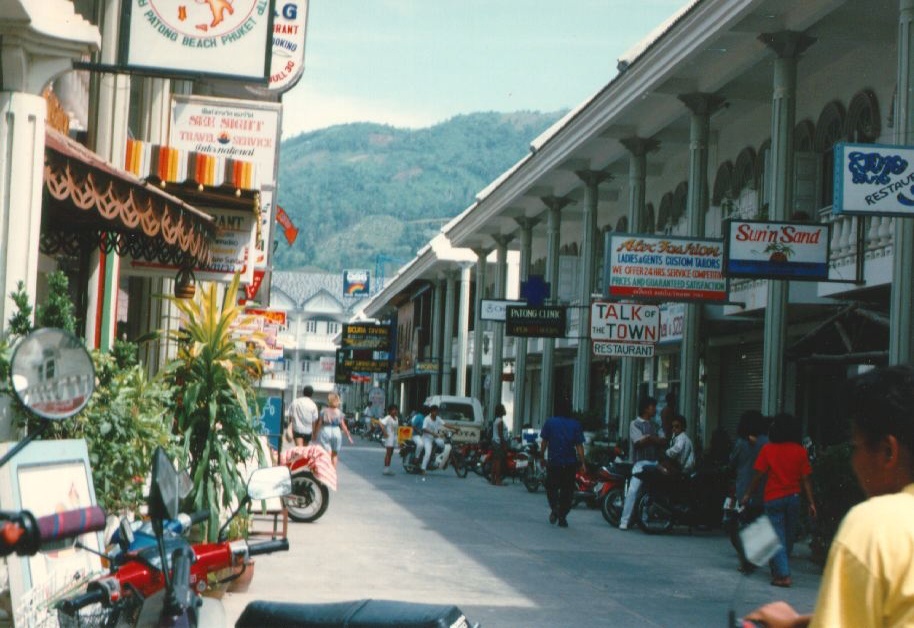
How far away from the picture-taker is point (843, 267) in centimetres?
2098

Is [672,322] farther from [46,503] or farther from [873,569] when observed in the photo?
[873,569]

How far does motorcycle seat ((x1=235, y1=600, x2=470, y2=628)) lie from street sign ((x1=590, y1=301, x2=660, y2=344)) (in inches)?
936

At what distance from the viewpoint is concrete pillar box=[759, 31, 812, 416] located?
70.1 feet

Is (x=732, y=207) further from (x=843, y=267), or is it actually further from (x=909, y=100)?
(x=909, y=100)

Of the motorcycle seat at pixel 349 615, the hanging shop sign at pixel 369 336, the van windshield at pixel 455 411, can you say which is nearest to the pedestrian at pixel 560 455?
the motorcycle seat at pixel 349 615

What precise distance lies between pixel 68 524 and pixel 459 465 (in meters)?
31.3

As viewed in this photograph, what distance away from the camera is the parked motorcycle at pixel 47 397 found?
298 centimetres

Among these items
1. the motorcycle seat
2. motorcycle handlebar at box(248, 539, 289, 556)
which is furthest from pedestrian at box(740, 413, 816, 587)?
the motorcycle seat

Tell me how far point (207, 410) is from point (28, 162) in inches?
150

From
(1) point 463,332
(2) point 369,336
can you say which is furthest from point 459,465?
(2) point 369,336

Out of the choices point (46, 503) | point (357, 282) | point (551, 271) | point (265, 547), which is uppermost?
point (357, 282)

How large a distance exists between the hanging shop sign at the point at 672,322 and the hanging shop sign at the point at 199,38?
20.2 m

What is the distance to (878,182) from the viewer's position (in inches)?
550

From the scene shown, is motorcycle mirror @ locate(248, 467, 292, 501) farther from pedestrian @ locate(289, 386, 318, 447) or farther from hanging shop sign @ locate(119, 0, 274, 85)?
pedestrian @ locate(289, 386, 318, 447)
